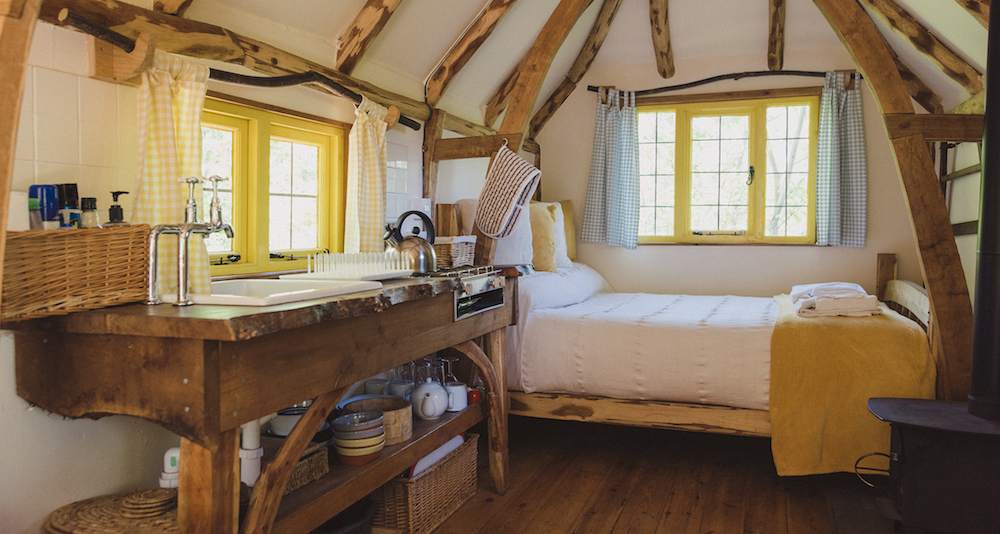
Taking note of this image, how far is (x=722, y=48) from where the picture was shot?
16.1 ft

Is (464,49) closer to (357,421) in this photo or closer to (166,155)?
(166,155)

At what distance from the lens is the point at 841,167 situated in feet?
15.3

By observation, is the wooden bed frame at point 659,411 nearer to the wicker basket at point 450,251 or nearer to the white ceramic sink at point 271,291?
the wicker basket at point 450,251

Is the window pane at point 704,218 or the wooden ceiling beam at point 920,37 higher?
the wooden ceiling beam at point 920,37

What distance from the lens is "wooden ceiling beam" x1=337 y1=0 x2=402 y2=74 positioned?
301 cm

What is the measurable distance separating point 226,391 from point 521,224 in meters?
2.32

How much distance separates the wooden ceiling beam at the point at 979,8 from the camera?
2783mm

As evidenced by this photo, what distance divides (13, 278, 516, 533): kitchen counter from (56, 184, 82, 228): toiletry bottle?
314 mm

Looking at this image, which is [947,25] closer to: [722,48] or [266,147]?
[722,48]

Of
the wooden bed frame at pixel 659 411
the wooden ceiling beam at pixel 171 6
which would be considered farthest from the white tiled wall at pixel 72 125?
the wooden bed frame at pixel 659 411

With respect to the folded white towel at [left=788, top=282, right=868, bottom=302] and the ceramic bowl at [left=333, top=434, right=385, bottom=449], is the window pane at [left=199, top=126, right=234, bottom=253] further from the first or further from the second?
the folded white towel at [left=788, top=282, right=868, bottom=302]

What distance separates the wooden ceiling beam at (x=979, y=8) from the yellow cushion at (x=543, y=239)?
239 cm

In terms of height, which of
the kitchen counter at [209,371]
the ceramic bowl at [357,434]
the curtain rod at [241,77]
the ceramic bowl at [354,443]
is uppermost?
the curtain rod at [241,77]

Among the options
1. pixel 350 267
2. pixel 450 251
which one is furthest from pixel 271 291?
pixel 450 251
